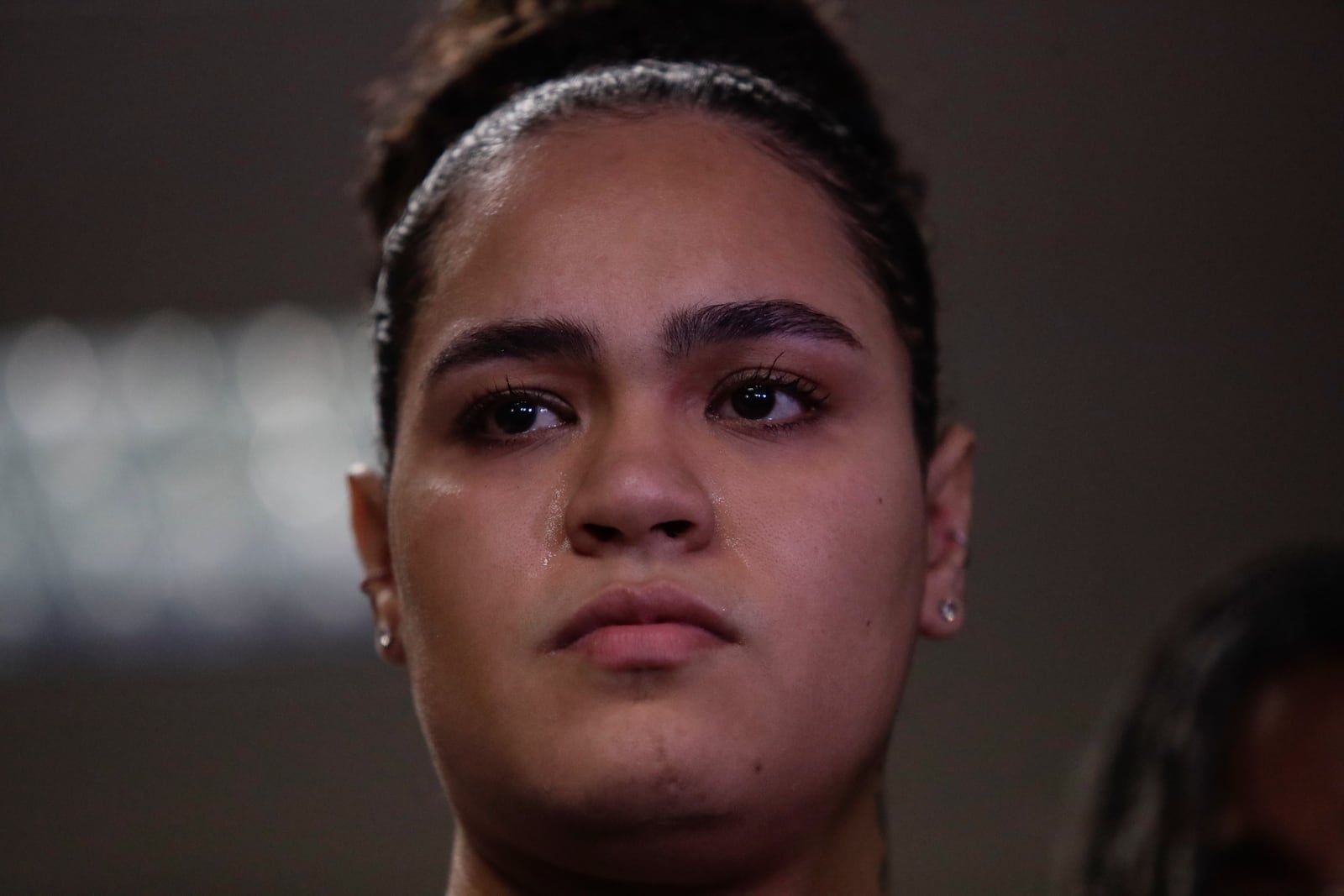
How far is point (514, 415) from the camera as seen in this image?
148 cm

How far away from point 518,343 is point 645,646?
34cm

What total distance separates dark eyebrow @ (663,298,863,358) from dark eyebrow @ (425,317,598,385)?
0.08 metres

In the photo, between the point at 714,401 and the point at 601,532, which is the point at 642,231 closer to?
the point at 714,401

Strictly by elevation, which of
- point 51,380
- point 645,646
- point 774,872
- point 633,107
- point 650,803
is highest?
point 633,107

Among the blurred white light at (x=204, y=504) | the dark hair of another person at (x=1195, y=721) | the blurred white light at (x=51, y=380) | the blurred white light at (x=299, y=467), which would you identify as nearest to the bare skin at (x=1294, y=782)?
the dark hair of another person at (x=1195, y=721)

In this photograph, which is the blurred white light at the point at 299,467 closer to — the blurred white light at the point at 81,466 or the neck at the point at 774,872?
the blurred white light at the point at 81,466

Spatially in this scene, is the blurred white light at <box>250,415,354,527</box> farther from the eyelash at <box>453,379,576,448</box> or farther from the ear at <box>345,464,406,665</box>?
the eyelash at <box>453,379,576,448</box>

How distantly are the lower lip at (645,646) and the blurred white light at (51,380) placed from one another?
122 inches

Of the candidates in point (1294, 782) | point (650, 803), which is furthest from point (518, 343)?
point (1294, 782)

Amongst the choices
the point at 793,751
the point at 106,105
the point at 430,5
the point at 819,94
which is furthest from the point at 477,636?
the point at 106,105

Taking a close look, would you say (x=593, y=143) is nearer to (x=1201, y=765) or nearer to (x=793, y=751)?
(x=793, y=751)

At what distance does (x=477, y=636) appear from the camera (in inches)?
54.4

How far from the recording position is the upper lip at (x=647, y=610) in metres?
1.31

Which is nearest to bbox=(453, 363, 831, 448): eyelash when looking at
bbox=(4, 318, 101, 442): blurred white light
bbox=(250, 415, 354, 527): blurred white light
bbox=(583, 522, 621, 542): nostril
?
bbox=(583, 522, 621, 542): nostril
